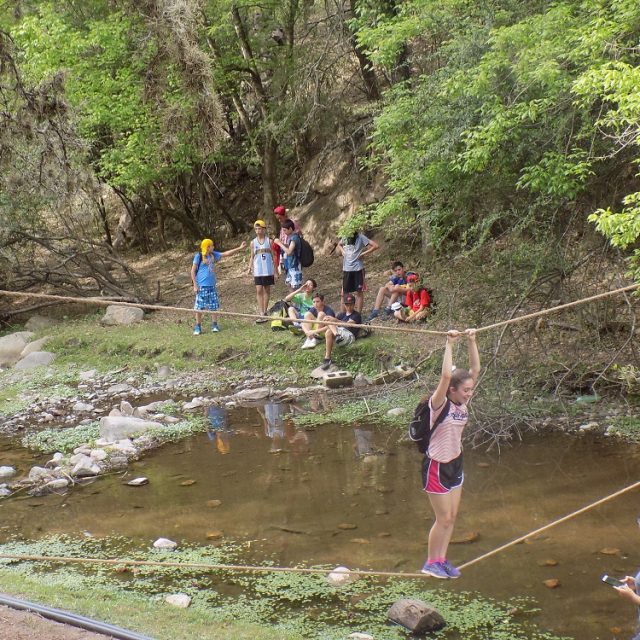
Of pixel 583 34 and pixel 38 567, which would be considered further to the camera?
pixel 583 34

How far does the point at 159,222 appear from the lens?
72.5 ft

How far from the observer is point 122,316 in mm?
15477

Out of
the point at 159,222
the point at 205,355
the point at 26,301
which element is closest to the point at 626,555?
the point at 205,355

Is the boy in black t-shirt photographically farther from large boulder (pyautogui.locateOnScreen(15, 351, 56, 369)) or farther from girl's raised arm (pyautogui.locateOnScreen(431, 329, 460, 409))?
girl's raised arm (pyautogui.locateOnScreen(431, 329, 460, 409))

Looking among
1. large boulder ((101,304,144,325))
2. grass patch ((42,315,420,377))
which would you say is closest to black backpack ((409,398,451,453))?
grass patch ((42,315,420,377))

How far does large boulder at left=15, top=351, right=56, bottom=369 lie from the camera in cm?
1410


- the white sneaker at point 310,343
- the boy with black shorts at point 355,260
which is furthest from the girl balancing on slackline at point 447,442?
the boy with black shorts at point 355,260

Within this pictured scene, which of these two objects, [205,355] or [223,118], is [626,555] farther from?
[223,118]

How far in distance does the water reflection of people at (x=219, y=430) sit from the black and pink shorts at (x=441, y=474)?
15.0 feet

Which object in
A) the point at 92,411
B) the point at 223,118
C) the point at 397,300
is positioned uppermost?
the point at 223,118

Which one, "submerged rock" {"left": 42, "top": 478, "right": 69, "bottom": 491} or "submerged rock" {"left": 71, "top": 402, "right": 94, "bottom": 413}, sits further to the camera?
"submerged rock" {"left": 71, "top": 402, "right": 94, "bottom": 413}

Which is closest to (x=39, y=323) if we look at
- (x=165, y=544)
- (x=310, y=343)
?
(x=310, y=343)

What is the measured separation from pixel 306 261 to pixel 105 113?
561 cm

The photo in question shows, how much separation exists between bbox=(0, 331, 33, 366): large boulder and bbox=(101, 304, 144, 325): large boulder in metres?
1.40
